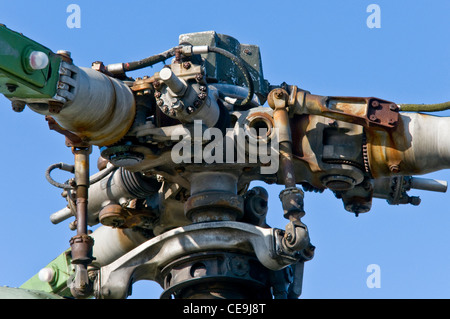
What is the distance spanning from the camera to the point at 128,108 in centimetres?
1958

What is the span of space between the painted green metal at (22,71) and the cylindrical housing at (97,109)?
0.35m

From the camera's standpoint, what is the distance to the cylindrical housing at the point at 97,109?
1886cm

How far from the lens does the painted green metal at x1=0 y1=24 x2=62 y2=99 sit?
58.2 feet

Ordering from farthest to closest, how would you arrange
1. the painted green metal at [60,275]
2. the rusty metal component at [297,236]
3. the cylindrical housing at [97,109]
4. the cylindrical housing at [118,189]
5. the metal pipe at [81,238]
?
the painted green metal at [60,275], the cylindrical housing at [118,189], the metal pipe at [81,238], the cylindrical housing at [97,109], the rusty metal component at [297,236]

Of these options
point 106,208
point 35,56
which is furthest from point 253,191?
point 35,56

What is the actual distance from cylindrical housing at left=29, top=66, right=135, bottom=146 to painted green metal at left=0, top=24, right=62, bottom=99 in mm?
350

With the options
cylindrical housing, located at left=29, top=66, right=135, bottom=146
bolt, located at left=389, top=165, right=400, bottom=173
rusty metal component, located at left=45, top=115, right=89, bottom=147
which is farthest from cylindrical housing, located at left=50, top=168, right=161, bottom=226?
bolt, located at left=389, top=165, right=400, bottom=173

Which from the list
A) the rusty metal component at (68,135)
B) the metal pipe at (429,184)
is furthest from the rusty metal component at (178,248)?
the metal pipe at (429,184)

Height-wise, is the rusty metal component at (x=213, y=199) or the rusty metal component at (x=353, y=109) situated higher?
the rusty metal component at (x=353, y=109)

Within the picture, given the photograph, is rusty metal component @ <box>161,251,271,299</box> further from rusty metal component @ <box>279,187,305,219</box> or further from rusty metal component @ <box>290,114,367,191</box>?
rusty metal component @ <box>290,114,367,191</box>

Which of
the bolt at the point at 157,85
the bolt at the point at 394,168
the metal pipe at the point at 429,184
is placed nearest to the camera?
the bolt at the point at 157,85

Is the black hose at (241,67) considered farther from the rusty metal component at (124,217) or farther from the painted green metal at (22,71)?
the rusty metal component at (124,217)

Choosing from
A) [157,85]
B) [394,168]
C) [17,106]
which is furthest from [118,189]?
[394,168]

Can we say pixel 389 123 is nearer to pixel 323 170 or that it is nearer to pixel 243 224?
pixel 323 170
